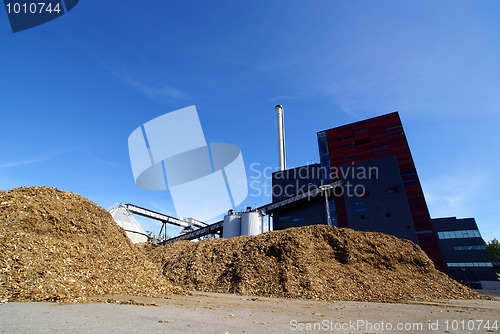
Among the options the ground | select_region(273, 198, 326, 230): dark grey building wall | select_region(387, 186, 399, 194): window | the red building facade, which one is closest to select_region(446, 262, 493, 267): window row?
the red building facade

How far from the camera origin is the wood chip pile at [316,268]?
10.9 meters

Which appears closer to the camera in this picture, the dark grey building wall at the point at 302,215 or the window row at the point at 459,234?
the window row at the point at 459,234

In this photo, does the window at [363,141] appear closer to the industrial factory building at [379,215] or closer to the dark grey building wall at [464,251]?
the industrial factory building at [379,215]

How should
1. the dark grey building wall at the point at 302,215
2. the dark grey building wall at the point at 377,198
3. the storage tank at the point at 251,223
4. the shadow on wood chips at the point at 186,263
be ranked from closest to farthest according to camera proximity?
the shadow on wood chips at the point at 186,263 → the storage tank at the point at 251,223 → the dark grey building wall at the point at 377,198 → the dark grey building wall at the point at 302,215

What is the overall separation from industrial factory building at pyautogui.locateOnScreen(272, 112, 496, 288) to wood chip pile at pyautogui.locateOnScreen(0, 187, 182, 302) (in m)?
32.6

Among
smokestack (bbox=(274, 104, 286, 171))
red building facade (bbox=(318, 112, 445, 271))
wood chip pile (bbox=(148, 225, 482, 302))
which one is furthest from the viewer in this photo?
smokestack (bbox=(274, 104, 286, 171))

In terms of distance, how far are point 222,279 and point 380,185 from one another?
3467cm

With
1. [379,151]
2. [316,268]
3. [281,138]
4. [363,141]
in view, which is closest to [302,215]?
[281,138]

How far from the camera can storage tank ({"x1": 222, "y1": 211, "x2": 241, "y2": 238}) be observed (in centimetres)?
3557

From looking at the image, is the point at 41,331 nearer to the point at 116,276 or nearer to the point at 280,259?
the point at 116,276

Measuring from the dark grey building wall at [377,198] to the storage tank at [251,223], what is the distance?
14991 millimetres

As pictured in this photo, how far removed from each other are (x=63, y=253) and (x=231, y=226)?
97.3 ft

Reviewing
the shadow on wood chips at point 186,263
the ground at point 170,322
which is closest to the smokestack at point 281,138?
the shadow on wood chips at point 186,263

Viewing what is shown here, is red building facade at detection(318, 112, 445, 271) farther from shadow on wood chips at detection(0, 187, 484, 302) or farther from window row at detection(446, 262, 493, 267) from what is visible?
shadow on wood chips at detection(0, 187, 484, 302)
